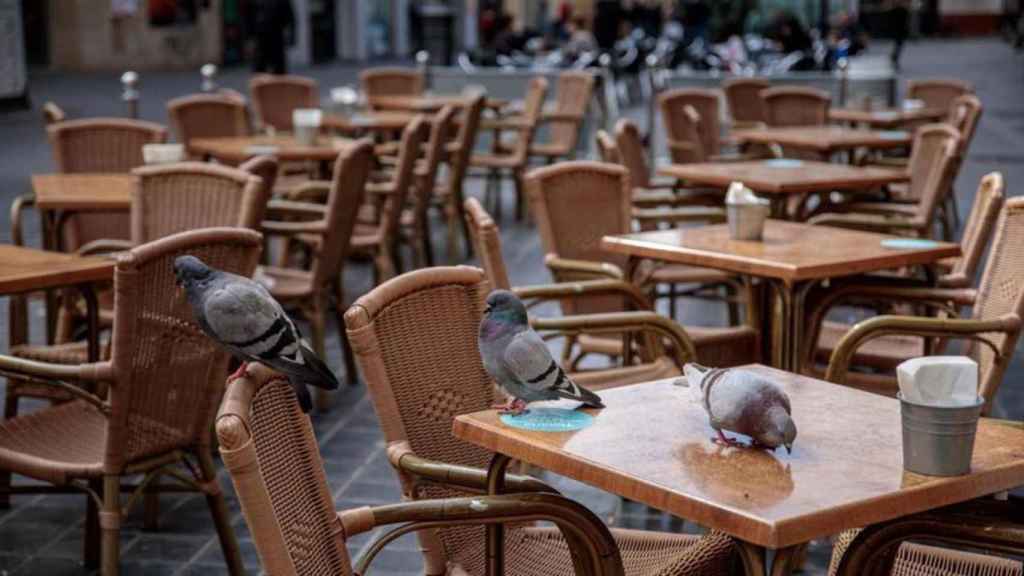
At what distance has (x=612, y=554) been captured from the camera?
8.41ft

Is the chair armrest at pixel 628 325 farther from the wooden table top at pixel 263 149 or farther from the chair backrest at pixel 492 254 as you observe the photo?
the wooden table top at pixel 263 149

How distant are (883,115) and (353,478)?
21.4 feet

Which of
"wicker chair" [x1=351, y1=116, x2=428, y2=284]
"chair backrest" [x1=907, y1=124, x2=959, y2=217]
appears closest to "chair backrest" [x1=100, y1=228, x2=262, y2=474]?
"wicker chair" [x1=351, y1=116, x2=428, y2=284]

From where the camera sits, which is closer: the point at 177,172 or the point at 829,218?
the point at 177,172

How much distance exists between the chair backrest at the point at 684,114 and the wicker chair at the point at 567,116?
200 cm

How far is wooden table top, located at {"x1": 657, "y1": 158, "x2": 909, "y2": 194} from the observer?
630 cm

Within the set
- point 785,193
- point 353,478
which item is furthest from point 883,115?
point 353,478

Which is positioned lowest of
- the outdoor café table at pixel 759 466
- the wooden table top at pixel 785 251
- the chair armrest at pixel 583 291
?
the chair armrest at pixel 583 291

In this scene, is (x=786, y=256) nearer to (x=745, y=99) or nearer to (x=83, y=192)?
(x=83, y=192)

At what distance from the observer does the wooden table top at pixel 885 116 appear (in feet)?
34.4

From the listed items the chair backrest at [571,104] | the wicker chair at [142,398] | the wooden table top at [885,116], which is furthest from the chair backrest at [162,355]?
the chair backrest at [571,104]

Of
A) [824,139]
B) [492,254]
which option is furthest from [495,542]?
[824,139]

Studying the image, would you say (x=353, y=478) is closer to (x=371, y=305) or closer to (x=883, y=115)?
(x=371, y=305)

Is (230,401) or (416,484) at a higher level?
(230,401)
